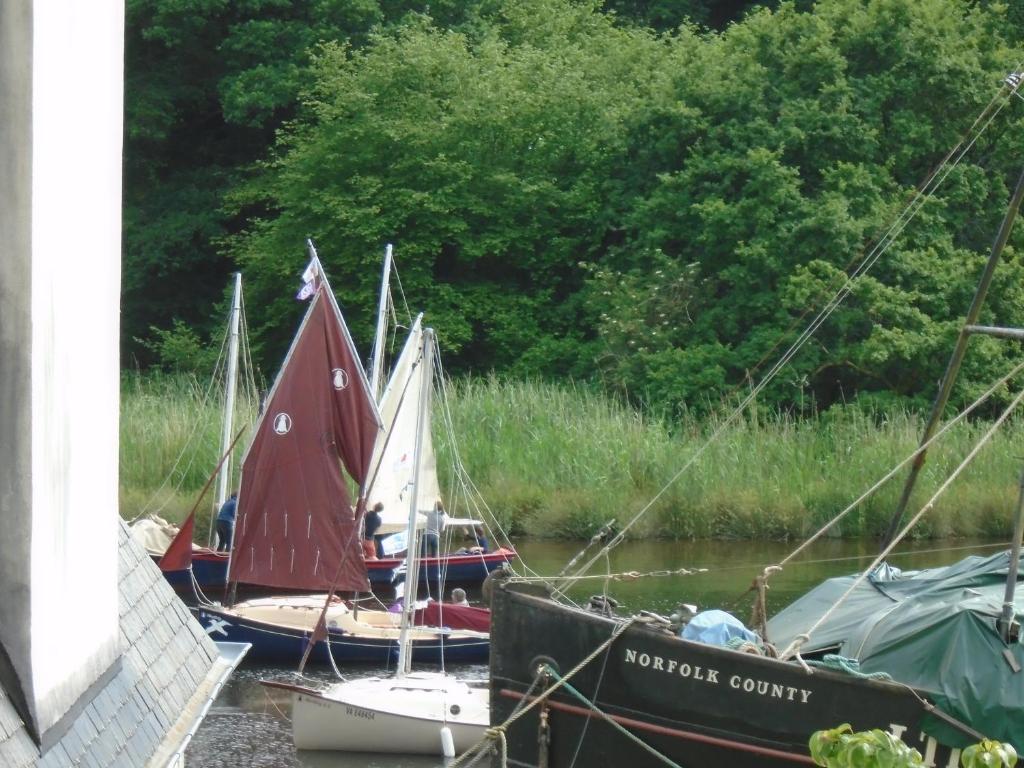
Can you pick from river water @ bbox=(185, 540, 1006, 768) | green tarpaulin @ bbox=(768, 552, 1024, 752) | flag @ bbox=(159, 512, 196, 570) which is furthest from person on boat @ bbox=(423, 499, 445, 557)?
green tarpaulin @ bbox=(768, 552, 1024, 752)

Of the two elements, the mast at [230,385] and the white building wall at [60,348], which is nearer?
the white building wall at [60,348]

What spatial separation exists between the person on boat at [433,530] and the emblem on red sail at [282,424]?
286cm

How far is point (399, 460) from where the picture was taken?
73.7ft

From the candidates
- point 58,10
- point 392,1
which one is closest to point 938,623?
point 58,10

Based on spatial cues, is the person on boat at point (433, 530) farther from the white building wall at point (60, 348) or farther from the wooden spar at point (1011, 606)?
the white building wall at point (60, 348)

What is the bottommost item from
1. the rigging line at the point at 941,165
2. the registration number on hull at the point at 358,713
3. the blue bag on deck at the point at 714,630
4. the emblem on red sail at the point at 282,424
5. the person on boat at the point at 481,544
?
the person on boat at the point at 481,544

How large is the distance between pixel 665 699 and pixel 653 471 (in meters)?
15.4

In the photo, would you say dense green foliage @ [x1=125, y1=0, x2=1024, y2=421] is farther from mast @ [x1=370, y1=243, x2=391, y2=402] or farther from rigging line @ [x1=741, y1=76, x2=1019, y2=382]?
mast @ [x1=370, y1=243, x2=391, y2=402]

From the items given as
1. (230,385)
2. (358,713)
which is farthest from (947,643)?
(230,385)

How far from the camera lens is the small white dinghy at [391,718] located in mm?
14539

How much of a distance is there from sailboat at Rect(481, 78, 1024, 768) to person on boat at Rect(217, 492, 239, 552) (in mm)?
8424

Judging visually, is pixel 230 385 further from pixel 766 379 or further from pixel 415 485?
pixel 766 379

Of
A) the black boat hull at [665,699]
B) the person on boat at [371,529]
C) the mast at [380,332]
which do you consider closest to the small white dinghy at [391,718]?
the black boat hull at [665,699]

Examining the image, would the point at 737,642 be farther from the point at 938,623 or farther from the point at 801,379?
the point at 801,379
